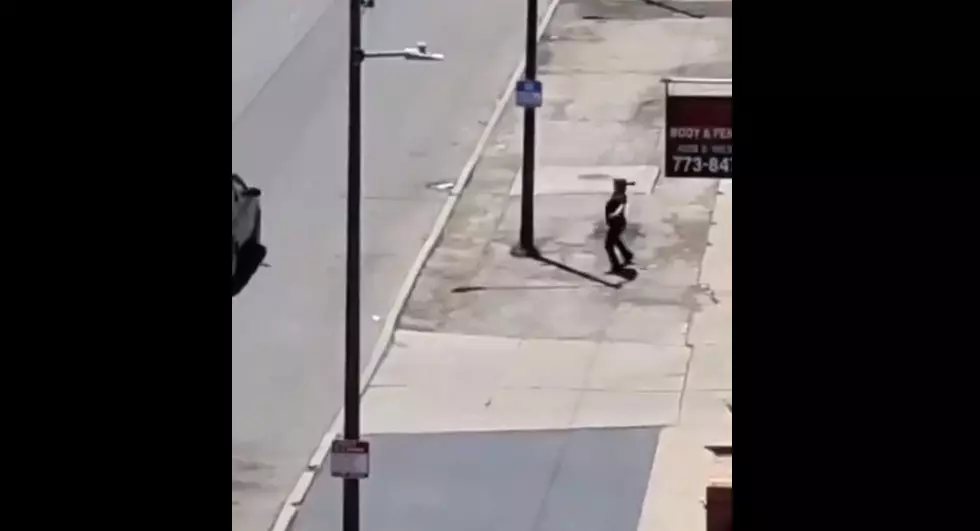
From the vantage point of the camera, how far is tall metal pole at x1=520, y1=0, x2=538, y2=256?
2003 centimetres

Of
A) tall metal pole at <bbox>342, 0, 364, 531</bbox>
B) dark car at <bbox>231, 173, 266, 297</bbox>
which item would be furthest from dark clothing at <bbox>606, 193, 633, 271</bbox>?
dark car at <bbox>231, 173, 266, 297</bbox>

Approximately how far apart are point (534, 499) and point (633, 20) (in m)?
16.1

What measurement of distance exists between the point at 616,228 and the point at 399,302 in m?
2.65

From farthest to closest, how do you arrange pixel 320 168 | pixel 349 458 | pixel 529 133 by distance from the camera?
1. pixel 320 168
2. pixel 529 133
3. pixel 349 458

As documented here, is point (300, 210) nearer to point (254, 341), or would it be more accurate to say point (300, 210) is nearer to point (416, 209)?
point (416, 209)

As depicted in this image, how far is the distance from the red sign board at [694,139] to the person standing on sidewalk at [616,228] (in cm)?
361

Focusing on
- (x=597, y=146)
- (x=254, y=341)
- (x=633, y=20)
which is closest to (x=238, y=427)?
(x=254, y=341)

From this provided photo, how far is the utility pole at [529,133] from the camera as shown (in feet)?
65.0

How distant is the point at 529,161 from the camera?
66.4ft

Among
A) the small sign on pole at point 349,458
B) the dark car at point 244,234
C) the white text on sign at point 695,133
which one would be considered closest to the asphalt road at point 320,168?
the small sign on pole at point 349,458

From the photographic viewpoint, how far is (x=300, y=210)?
20.2 m

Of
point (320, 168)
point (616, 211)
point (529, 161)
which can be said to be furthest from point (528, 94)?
point (320, 168)

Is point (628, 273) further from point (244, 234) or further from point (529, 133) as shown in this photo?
point (244, 234)

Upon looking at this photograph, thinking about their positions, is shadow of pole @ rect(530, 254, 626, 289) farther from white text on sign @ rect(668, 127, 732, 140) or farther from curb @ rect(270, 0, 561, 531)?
white text on sign @ rect(668, 127, 732, 140)
